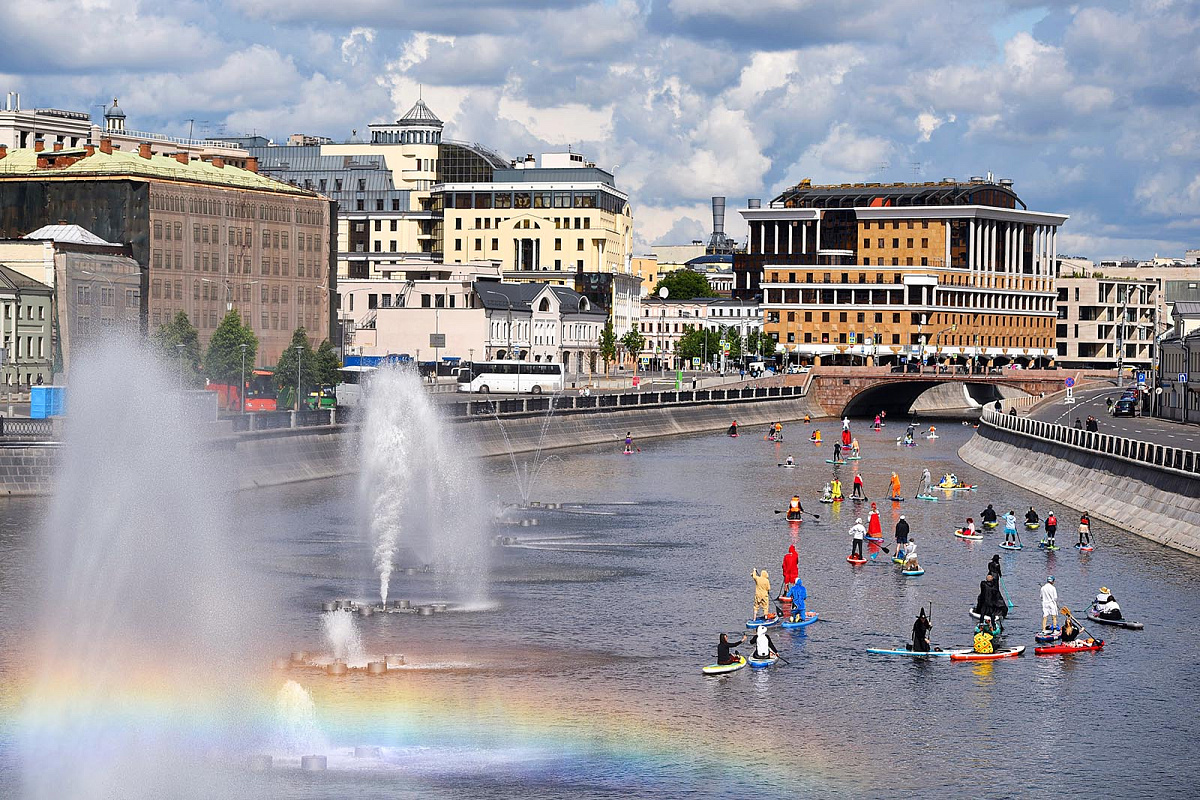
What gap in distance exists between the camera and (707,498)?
10450 cm

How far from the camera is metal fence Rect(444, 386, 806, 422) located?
134m

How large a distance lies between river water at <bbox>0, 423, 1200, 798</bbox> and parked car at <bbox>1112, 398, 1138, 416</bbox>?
249 ft

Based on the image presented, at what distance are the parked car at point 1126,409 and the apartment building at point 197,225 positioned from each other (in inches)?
3189

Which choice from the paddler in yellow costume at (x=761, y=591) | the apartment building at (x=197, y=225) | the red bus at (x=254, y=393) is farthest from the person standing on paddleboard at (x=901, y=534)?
the apartment building at (x=197, y=225)

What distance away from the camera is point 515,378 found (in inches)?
7279

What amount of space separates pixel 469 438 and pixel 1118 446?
46688 mm

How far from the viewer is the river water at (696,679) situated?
41.6 meters

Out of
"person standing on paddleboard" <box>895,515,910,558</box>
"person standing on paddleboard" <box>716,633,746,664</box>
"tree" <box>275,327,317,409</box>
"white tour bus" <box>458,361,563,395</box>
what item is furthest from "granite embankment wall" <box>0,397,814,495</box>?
"person standing on paddleboard" <box>716,633,746,664</box>

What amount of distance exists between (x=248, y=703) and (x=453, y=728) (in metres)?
5.24

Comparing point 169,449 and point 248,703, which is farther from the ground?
point 169,449

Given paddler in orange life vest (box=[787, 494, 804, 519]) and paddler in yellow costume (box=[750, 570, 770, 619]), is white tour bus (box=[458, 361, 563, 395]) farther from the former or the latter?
paddler in yellow costume (box=[750, 570, 770, 619])

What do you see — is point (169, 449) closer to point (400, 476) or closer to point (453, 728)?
point (453, 728)

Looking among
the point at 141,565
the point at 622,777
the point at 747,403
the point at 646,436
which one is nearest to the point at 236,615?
the point at 141,565

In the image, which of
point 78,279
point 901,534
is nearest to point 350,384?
point 78,279
